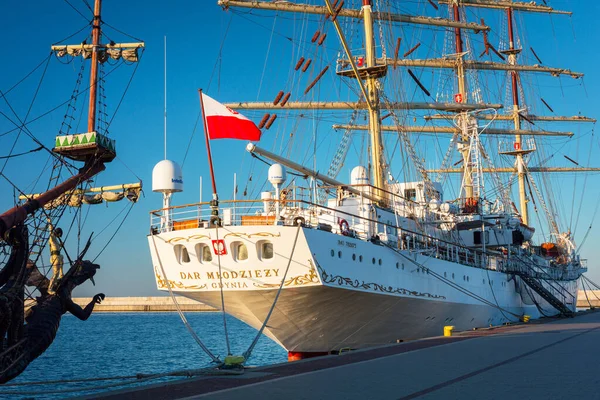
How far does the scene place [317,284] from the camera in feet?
61.7

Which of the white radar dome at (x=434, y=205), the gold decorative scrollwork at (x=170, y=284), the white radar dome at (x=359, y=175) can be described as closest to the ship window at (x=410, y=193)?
the white radar dome at (x=434, y=205)

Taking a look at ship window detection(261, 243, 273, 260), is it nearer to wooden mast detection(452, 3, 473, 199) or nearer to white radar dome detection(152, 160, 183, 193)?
white radar dome detection(152, 160, 183, 193)

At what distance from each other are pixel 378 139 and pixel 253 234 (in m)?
13.5

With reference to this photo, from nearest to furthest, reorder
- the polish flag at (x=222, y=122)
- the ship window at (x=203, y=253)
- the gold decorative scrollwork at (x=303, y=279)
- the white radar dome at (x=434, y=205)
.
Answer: the gold decorative scrollwork at (x=303, y=279), the polish flag at (x=222, y=122), the ship window at (x=203, y=253), the white radar dome at (x=434, y=205)

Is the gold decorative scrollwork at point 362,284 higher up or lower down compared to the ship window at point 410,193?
lower down

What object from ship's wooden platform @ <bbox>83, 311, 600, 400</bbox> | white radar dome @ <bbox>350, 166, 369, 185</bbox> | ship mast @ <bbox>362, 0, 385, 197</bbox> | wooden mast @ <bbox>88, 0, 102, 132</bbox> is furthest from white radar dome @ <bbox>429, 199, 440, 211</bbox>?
wooden mast @ <bbox>88, 0, 102, 132</bbox>

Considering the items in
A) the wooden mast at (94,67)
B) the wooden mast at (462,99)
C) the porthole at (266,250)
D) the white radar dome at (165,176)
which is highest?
the wooden mast at (462,99)

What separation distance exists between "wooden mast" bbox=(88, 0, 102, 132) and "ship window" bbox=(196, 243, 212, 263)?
4.89m

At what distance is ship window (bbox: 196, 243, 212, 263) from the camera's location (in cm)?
2056

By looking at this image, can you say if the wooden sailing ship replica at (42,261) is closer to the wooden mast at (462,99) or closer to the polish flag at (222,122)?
the polish flag at (222,122)

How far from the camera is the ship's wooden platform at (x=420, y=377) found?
1030 cm

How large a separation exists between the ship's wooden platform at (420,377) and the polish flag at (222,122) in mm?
7470

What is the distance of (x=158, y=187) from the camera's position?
20438 millimetres

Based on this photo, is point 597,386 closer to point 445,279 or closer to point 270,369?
point 270,369
